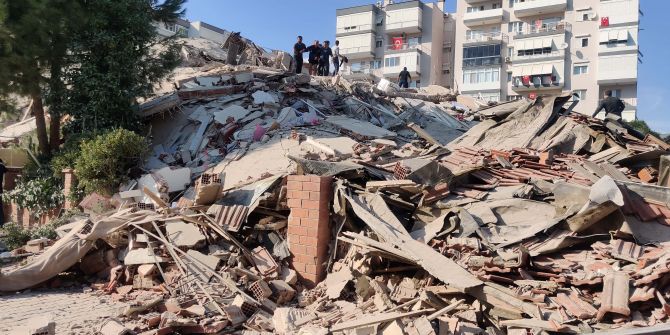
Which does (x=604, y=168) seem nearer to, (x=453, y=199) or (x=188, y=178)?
(x=453, y=199)

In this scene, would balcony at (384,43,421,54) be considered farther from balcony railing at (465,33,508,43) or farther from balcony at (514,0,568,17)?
balcony at (514,0,568,17)

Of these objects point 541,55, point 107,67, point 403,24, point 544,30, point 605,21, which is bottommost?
point 107,67

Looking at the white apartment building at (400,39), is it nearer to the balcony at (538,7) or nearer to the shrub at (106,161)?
the balcony at (538,7)

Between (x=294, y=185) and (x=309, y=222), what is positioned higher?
(x=294, y=185)

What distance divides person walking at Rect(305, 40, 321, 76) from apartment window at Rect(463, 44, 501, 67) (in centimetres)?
3180

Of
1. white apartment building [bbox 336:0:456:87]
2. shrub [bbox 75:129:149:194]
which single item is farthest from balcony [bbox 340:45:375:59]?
shrub [bbox 75:129:149:194]

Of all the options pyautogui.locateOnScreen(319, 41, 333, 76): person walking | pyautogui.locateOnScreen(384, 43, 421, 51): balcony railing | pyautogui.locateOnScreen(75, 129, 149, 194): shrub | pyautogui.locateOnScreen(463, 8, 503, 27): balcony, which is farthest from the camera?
pyautogui.locateOnScreen(384, 43, 421, 51): balcony railing

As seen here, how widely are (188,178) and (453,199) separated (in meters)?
5.20

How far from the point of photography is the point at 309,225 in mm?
5953

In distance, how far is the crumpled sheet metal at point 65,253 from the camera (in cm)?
608

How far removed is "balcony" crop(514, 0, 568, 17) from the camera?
43.5 meters

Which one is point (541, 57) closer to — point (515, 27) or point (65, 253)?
point (515, 27)

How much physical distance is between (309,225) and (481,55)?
4422cm

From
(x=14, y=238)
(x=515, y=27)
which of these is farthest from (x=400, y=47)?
(x=14, y=238)
